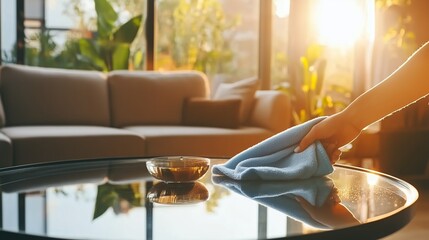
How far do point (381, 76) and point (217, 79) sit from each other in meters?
1.41

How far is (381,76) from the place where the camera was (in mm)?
4715

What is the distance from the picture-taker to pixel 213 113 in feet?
11.4

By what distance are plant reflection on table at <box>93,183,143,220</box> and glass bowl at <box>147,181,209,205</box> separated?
0.04 metres

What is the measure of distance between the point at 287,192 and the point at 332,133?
17 centimetres

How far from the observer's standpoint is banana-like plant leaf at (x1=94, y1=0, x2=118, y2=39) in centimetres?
405

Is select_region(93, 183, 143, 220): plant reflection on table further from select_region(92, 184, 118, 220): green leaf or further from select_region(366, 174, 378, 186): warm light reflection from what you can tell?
select_region(366, 174, 378, 186): warm light reflection

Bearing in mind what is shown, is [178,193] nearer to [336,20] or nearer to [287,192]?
[287,192]

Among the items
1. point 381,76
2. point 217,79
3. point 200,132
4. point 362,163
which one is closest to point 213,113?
point 200,132

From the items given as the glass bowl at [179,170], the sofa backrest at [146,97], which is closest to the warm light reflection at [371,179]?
the glass bowl at [179,170]

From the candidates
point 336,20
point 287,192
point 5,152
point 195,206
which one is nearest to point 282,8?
point 336,20

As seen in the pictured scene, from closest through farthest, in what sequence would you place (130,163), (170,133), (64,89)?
(130,163), (170,133), (64,89)

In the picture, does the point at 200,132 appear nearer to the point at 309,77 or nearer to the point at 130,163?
the point at 130,163

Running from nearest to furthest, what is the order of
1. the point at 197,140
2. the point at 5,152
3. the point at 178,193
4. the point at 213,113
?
1. the point at 178,193
2. the point at 5,152
3. the point at 197,140
4. the point at 213,113

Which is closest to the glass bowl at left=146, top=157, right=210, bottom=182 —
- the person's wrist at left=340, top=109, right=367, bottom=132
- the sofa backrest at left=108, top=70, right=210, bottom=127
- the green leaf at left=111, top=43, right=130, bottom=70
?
the person's wrist at left=340, top=109, right=367, bottom=132
